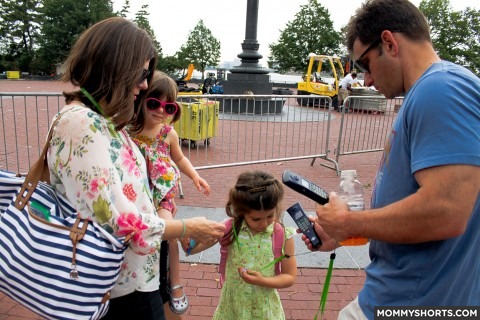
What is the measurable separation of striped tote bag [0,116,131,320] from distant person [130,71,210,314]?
3.30ft

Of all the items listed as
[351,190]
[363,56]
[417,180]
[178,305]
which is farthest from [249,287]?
[363,56]

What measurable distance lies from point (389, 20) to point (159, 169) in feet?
5.28

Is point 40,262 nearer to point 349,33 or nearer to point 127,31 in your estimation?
point 127,31

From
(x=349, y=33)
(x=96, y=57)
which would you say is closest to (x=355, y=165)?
(x=349, y=33)

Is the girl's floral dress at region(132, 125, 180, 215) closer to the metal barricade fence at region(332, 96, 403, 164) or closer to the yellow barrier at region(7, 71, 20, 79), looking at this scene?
the metal barricade fence at region(332, 96, 403, 164)

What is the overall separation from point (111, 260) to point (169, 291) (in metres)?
1.30

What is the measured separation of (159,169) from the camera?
248 cm

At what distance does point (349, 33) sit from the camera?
1666 millimetres

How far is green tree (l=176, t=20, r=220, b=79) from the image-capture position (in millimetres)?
55000

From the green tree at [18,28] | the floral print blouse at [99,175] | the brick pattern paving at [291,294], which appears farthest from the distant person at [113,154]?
the green tree at [18,28]

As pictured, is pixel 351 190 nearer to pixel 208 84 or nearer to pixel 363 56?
pixel 363 56

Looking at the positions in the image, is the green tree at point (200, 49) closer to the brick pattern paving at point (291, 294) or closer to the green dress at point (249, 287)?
the brick pattern paving at point (291, 294)

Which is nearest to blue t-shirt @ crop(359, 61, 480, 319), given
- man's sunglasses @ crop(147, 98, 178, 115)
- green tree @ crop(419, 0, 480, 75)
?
man's sunglasses @ crop(147, 98, 178, 115)

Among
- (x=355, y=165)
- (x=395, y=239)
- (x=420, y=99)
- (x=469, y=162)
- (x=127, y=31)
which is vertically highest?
(x=127, y=31)
